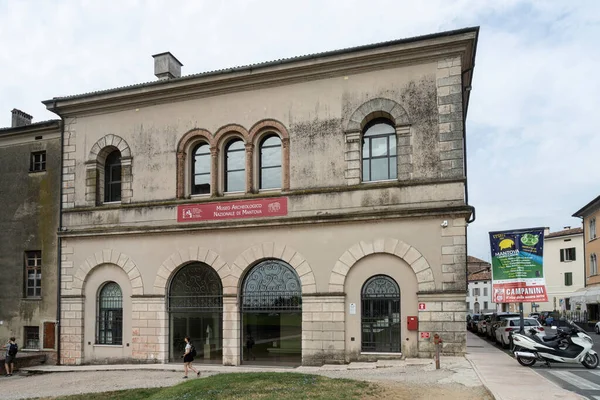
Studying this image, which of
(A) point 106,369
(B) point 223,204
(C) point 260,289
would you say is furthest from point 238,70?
(A) point 106,369

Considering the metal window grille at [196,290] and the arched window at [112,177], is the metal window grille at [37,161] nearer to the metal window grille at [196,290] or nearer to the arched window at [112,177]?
the arched window at [112,177]

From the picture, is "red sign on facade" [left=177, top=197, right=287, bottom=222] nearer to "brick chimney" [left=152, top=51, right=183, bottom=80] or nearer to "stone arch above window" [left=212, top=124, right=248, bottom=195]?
"stone arch above window" [left=212, top=124, right=248, bottom=195]

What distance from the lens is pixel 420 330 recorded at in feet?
56.5

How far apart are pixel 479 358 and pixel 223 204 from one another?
9.49 m

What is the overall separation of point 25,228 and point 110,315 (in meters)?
5.35

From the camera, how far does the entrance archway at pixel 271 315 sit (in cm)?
1909

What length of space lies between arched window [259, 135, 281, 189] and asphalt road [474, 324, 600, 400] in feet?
30.8

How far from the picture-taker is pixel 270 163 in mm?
20016

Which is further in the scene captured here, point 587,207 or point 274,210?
point 587,207

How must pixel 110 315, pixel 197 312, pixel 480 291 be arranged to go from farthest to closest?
1. pixel 480 291
2. pixel 110 315
3. pixel 197 312

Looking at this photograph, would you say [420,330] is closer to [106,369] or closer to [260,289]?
[260,289]

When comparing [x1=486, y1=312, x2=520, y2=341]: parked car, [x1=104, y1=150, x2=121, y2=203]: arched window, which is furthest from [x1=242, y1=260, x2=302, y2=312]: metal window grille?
→ [x1=486, y1=312, x2=520, y2=341]: parked car

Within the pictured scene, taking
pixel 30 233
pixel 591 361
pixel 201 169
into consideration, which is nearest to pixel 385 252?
pixel 591 361

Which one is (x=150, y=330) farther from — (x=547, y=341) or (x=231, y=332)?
(x=547, y=341)
